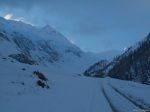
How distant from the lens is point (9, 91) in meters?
26.3

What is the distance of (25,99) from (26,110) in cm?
494

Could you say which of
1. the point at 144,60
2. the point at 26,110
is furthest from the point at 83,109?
the point at 144,60

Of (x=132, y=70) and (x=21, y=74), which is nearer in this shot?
(x=21, y=74)

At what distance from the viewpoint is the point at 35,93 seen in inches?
1146

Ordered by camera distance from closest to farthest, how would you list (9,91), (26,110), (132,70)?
(26,110) → (9,91) → (132,70)

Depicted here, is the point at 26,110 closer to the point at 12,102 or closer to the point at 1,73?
the point at 12,102

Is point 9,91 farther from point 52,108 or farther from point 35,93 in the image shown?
point 52,108

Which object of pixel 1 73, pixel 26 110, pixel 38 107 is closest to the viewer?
pixel 26 110

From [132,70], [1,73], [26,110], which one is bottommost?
[26,110]

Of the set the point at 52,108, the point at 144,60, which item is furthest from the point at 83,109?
the point at 144,60

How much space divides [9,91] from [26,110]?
7240 mm

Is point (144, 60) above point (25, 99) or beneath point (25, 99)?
above

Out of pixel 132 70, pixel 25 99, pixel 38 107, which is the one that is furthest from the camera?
pixel 132 70

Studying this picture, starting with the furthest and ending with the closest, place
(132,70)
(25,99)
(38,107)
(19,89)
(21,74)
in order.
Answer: (132,70) < (21,74) < (19,89) < (25,99) < (38,107)
